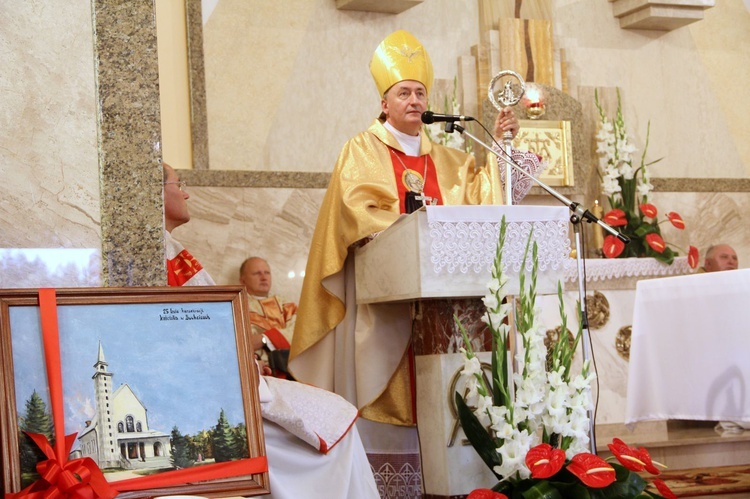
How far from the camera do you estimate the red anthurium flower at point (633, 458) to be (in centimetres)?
331

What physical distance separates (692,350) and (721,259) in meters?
Result: 2.92

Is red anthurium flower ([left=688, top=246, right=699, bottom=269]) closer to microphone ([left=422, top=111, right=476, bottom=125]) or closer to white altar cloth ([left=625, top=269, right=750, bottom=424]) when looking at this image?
white altar cloth ([left=625, top=269, right=750, bottom=424])

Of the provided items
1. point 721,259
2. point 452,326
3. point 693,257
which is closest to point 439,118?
point 452,326

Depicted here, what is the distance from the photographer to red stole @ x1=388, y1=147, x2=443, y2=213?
15.8 ft

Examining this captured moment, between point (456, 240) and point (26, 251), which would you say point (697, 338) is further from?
point (26, 251)

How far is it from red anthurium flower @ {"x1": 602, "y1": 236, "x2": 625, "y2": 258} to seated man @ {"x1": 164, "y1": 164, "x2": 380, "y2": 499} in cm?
503

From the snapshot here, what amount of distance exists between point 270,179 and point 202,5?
138cm

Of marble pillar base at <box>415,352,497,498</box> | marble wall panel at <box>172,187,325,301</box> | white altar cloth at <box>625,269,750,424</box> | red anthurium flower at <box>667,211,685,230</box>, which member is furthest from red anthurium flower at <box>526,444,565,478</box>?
red anthurium flower at <box>667,211,685,230</box>

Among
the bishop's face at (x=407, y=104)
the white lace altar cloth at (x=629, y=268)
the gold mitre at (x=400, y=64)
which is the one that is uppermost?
the gold mitre at (x=400, y=64)

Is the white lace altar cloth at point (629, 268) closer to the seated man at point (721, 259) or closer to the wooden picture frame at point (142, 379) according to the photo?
the seated man at point (721, 259)

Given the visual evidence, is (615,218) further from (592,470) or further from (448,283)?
(592,470)

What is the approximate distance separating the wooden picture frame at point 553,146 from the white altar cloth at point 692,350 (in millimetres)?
2578

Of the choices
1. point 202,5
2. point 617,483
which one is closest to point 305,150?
point 202,5

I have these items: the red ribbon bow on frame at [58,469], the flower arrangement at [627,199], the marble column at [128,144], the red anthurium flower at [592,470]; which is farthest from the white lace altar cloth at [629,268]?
the red ribbon bow on frame at [58,469]
